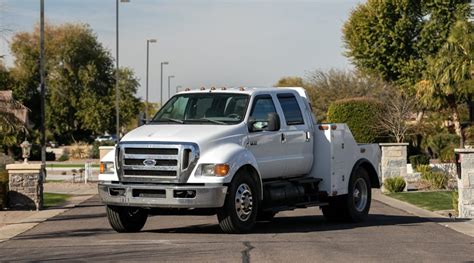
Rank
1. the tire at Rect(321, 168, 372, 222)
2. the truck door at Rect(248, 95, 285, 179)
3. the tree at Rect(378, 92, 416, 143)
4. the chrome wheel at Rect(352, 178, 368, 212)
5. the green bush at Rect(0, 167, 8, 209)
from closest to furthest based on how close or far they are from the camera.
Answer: the truck door at Rect(248, 95, 285, 179)
the tire at Rect(321, 168, 372, 222)
the chrome wheel at Rect(352, 178, 368, 212)
the green bush at Rect(0, 167, 8, 209)
the tree at Rect(378, 92, 416, 143)

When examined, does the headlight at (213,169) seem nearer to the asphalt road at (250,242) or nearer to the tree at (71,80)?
the asphalt road at (250,242)

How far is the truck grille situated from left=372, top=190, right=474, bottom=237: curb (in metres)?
5.03

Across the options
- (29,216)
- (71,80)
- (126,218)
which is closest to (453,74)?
(29,216)

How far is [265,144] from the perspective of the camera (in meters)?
15.8

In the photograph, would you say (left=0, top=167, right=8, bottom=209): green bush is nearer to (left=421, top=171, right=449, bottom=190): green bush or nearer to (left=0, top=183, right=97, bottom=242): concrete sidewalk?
(left=0, top=183, right=97, bottom=242): concrete sidewalk

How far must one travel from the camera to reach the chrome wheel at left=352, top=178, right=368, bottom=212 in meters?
18.2

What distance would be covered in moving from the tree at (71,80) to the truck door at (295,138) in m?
59.5

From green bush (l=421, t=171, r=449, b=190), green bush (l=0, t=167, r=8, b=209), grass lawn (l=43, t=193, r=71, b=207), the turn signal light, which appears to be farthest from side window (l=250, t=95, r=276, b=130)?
green bush (l=421, t=171, r=449, b=190)

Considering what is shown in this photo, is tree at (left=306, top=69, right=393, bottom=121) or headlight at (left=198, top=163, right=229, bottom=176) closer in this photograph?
headlight at (left=198, top=163, right=229, bottom=176)

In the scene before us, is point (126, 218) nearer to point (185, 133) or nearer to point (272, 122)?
point (185, 133)

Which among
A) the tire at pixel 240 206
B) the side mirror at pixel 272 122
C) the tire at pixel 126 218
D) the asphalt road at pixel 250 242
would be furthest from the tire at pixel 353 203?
the tire at pixel 126 218

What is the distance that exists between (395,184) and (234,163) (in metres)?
15.0

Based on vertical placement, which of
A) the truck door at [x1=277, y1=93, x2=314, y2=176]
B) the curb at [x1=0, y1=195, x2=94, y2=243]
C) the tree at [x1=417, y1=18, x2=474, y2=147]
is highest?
the tree at [x1=417, y1=18, x2=474, y2=147]

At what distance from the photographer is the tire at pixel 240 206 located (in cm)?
1466
